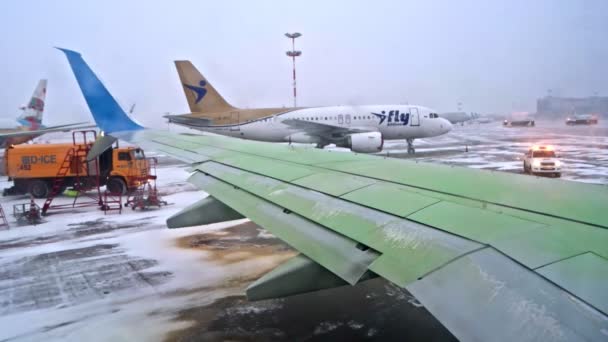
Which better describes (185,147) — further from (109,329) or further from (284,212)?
(284,212)

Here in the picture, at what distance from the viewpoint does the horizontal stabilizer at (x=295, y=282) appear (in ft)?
11.0

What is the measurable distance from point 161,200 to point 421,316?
1084 cm

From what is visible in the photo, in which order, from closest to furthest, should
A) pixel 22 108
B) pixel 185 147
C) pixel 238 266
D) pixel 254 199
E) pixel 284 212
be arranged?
pixel 284 212 → pixel 254 199 → pixel 238 266 → pixel 185 147 → pixel 22 108

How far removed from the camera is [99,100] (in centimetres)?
955

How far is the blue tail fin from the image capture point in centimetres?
871

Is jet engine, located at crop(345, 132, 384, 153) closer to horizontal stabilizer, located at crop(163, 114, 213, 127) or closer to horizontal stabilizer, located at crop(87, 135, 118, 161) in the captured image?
horizontal stabilizer, located at crop(163, 114, 213, 127)

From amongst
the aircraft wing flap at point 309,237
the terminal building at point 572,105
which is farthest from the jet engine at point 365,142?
the aircraft wing flap at point 309,237

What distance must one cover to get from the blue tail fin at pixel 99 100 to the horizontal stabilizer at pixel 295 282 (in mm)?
7107

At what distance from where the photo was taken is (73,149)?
16.4 m

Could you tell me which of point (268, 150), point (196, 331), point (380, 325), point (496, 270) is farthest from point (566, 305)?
point (268, 150)

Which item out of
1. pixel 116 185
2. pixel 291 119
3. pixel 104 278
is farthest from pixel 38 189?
pixel 291 119

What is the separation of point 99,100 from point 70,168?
8.02 meters

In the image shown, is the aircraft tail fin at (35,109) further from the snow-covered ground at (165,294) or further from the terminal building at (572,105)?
the terminal building at (572,105)

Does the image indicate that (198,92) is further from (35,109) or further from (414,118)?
(35,109)
